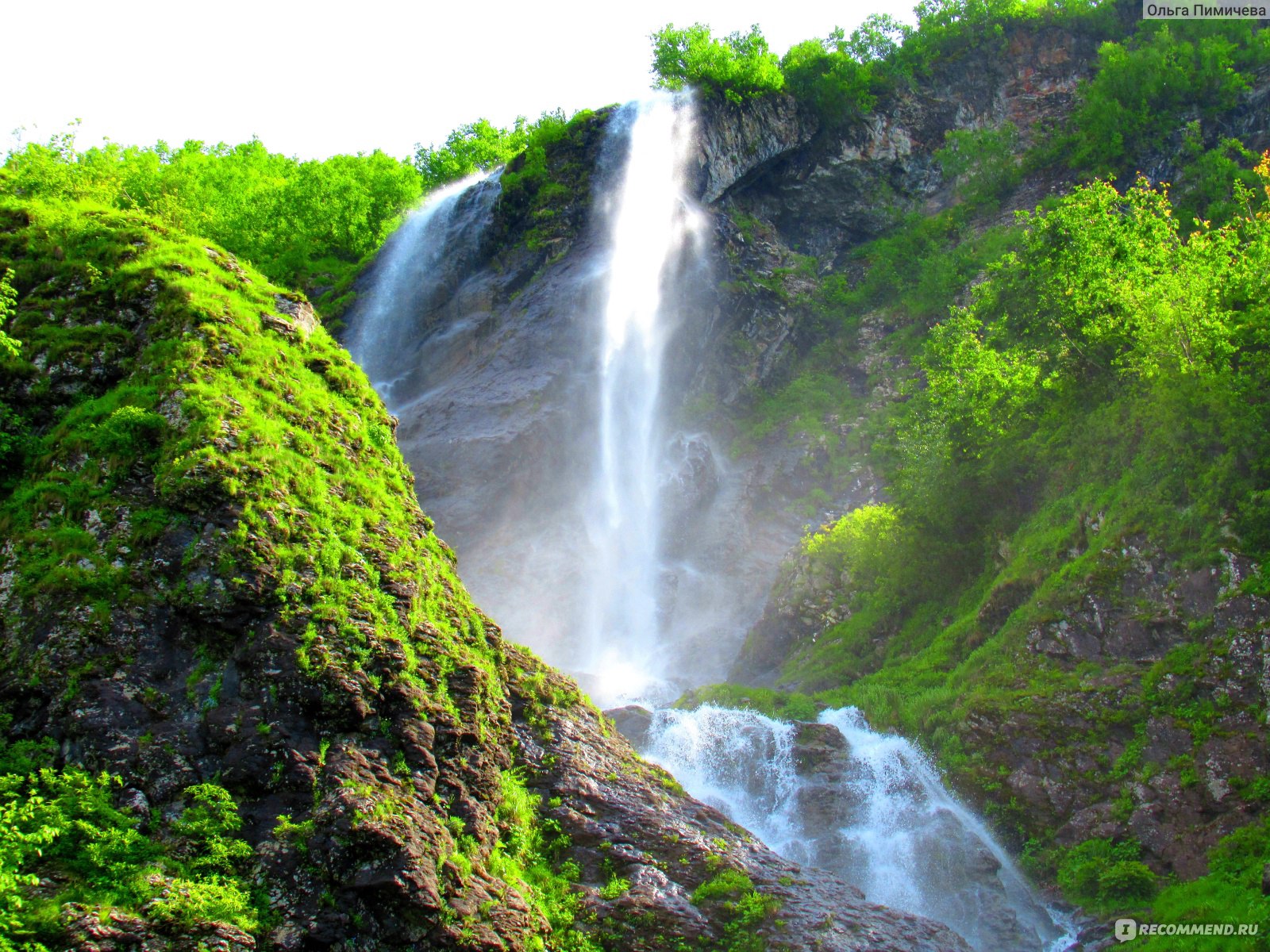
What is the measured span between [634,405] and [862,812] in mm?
24881

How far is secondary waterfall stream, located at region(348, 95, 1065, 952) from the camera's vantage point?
804 inches

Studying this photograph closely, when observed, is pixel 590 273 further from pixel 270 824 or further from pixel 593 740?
pixel 270 824

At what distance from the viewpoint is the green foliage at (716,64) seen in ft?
156

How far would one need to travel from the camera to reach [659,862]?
12.1m

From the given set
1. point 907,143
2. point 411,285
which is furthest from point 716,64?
point 411,285

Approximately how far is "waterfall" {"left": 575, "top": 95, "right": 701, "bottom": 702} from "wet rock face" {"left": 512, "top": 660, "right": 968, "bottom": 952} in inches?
621

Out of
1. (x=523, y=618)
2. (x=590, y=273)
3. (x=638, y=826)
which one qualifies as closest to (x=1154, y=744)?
(x=638, y=826)

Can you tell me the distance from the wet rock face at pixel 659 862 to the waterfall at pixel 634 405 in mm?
15777

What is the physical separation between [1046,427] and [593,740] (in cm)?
1709

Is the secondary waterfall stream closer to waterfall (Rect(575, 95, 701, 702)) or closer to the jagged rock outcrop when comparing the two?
waterfall (Rect(575, 95, 701, 702))

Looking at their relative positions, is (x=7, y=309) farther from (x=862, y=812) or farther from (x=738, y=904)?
(x=862, y=812)

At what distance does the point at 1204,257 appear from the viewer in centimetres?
2097

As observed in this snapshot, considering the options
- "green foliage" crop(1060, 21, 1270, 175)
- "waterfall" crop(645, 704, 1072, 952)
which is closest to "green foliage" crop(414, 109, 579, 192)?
"green foliage" crop(1060, 21, 1270, 175)

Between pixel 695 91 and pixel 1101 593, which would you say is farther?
pixel 695 91
